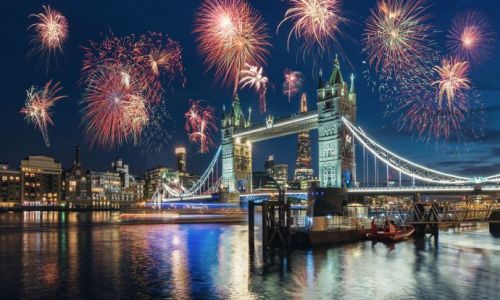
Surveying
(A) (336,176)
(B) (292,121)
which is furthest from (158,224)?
(B) (292,121)

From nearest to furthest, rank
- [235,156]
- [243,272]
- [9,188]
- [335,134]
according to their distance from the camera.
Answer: [243,272] → [335,134] → [235,156] → [9,188]

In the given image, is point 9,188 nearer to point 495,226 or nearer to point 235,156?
point 235,156

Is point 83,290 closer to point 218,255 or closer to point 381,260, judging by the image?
point 218,255

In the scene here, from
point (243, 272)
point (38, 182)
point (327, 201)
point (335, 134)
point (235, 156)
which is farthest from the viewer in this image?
point (38, 182)

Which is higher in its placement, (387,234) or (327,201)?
(327,201)

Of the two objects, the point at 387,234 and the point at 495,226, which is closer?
the point at 387,234

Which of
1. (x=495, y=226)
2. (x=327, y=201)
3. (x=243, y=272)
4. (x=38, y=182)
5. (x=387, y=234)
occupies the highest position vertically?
(x=38, y=182)

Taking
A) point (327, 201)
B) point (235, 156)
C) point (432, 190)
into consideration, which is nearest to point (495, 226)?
point (432, 190)

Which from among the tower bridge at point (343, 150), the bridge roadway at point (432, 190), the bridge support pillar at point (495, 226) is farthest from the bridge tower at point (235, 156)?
the bridge support pillar at point (495, 226)
